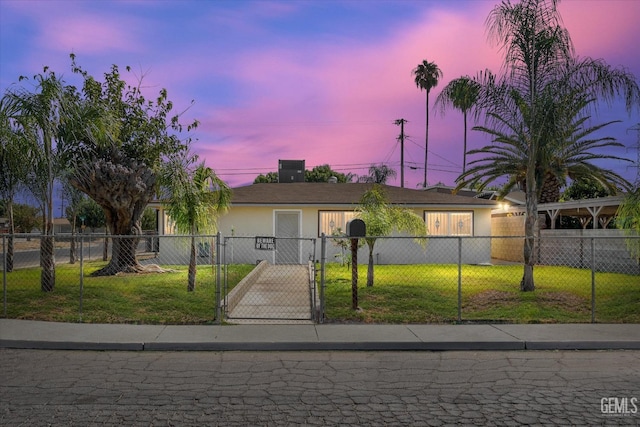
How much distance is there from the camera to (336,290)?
40.8 ft

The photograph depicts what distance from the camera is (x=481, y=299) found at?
11.3 metres

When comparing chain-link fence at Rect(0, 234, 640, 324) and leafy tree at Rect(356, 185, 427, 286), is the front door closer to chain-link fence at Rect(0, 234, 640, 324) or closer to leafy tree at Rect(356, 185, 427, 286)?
chain-link fence at Rect(0, 234, 640, 324)

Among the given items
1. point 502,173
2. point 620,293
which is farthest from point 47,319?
point 502,173

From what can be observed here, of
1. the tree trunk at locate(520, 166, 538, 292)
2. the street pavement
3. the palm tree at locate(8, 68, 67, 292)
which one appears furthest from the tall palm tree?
the palm tree at locate(8, 68, 67, 292)

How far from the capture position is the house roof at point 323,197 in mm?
20141

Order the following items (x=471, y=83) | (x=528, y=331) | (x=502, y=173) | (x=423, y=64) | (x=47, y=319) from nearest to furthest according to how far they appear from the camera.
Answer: (x=528, y=331)
(x=47, y=319)
(x=471, y=83)
(x=502, y=173)
(x=423, y=64)

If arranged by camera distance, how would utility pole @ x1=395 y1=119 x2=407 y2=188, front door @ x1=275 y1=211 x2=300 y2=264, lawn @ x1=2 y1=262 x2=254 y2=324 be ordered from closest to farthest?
lawn @ x1=2 y1=262 x2=254 y2=324, front door @ x1=275 y1=211 x2=300 y2=264, utility pole @ x1=395 y1=119 x2=407 y2=188

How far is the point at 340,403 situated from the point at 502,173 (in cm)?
1891

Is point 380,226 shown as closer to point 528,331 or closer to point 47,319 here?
point 528,331

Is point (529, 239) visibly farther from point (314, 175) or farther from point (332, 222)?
point (314, 175)

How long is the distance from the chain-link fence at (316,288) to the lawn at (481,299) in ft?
0.09

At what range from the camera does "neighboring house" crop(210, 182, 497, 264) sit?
20188mm

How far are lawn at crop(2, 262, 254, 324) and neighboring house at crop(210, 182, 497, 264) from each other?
6.28m

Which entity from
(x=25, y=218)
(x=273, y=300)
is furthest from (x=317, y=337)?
(x=25, y=218)
